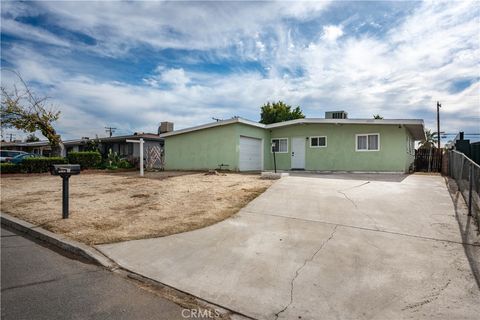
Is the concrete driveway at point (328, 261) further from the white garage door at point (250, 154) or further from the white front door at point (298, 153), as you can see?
the white front door at point (298, 153)

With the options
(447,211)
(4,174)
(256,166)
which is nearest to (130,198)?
(447,211)

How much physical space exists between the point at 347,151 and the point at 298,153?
2.95 metres

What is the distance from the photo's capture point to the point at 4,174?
51.5ft

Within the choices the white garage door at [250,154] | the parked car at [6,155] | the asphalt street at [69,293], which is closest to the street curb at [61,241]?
the asphalt street at [69,293]

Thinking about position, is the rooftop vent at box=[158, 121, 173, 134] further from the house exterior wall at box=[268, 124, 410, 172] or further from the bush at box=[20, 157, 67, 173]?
the house exterior wall at box=[268, 124, 410, 172]

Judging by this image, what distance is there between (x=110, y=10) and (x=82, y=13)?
3.73 ft

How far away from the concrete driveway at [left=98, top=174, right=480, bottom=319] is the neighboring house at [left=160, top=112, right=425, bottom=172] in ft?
29.2

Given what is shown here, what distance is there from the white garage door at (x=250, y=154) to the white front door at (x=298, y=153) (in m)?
2.26

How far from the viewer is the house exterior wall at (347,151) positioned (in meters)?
14.6

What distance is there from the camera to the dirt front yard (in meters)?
5.37

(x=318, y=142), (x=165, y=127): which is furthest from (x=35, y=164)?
(x=318, y=142)

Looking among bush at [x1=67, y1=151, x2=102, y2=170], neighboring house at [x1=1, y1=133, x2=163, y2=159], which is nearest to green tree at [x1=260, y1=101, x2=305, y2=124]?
neighboring house at [x1=1, y1=133, x2=163, y2=159]

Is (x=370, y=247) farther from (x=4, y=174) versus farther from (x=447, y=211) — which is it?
(x=4, y=174)

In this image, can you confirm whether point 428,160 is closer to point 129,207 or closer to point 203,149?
point 203,149
